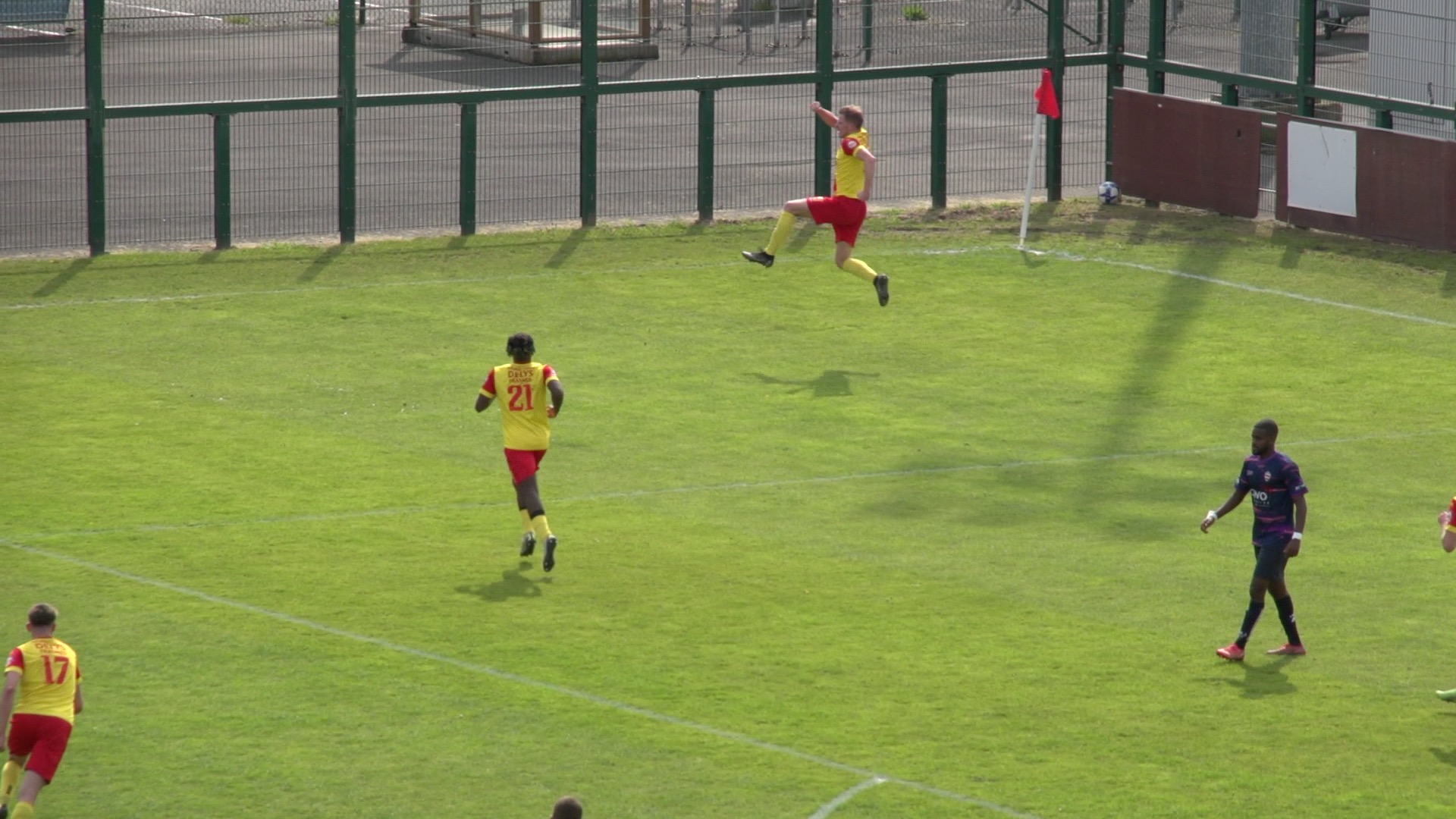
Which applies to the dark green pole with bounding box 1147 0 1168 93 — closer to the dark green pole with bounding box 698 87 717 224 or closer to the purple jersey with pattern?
the dark green pole with bounding box 698 87 717 224

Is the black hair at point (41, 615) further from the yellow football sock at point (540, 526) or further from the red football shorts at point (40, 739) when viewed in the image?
the yellow football sock at point (540, 526)

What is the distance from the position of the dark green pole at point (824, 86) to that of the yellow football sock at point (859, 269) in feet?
18.6

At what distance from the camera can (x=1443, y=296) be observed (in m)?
23.3

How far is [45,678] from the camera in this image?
10703 mm

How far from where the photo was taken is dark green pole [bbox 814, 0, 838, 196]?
2764 centimetres

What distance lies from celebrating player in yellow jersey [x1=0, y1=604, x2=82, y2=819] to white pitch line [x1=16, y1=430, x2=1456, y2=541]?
4852 mm

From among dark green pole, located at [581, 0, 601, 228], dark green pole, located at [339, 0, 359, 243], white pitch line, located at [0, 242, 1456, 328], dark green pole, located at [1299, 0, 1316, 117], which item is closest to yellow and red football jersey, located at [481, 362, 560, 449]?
white pitch line, located at [0, 242, 1456, 328]

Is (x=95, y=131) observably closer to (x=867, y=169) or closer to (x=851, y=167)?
(x=851, y=167)

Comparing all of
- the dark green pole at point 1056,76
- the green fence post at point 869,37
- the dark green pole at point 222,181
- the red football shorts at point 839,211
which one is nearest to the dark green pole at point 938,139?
the green fence post at point 869,37

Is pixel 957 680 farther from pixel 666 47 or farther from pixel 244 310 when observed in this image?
pixel 666 47

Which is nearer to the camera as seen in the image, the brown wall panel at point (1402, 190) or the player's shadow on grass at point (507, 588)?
the player's shadow on grass at point (507, 588)

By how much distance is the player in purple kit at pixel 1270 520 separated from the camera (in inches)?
519

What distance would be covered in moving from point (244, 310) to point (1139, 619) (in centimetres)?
1200

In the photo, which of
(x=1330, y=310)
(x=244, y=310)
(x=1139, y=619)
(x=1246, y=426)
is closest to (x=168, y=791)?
(x=1139, y=619)
